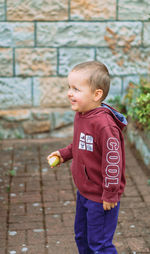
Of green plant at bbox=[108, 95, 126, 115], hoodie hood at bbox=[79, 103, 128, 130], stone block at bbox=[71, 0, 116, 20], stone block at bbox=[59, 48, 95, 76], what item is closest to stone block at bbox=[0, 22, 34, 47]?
stone block at bbox=[59, 48, 95, 76]

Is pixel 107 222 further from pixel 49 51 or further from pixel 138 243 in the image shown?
pixel 49 51

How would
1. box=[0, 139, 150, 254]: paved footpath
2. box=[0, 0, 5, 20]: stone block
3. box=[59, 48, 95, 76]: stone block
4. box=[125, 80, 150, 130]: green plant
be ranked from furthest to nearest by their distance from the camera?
box=[59, 48, 95, 76]: stone block → box=[0, 0, 5, 20]: stone block → box=[125, 80, 150, 130]: green plant → box=[0, 139, 150, 254]: paved footpath

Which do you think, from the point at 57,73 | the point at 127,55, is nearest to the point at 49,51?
the point at 57,73

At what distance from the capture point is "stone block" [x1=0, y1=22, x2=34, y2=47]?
5.11 meters

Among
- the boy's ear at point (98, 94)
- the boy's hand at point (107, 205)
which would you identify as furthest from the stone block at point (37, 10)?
the boy's hand at point (107, 205)

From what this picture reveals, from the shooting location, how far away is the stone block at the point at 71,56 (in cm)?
528

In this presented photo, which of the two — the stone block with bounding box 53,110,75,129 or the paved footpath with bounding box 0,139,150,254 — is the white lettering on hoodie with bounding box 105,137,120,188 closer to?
the paved footpath with bounding box 0,139,150,254

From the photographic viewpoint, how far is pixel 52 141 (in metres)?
5.45

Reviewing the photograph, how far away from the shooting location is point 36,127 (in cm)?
546

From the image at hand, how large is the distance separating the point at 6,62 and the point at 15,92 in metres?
0.42

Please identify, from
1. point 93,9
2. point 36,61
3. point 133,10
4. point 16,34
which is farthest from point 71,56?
point 133,10

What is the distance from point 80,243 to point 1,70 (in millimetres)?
3230

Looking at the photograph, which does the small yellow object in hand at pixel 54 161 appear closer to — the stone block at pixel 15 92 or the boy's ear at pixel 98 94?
the boy's ear at pixel 98 94

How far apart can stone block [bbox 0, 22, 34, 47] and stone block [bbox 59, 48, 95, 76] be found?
45 centimetres
